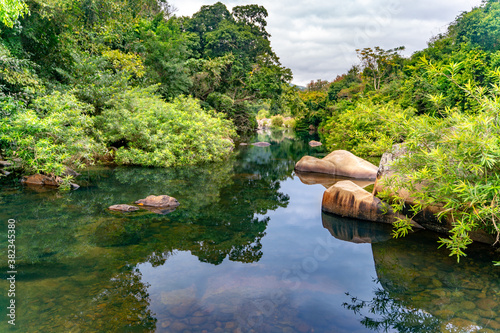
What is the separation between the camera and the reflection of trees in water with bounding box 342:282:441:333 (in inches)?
145

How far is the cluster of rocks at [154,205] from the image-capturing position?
24.3 feet

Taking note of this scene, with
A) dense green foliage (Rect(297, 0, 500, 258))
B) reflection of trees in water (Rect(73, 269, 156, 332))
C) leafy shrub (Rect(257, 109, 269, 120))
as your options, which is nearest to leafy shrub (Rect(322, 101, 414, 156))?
dense green foliage (Rect(297, 0, 500, 258))

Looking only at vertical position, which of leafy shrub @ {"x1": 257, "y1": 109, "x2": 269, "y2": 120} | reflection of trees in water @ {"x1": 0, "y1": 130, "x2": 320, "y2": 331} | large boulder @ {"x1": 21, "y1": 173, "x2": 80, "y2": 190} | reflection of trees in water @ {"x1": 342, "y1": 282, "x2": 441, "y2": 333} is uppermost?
leafy shrub @ {"x1": 257, "y1": 109, "x2": 269, "y2": 120}

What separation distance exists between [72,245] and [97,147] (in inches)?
282

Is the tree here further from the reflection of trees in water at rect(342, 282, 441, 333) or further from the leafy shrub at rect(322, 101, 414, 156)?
the reflection of trees in water at rect(342, 282, 441, 333)

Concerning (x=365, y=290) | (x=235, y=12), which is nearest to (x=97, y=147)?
(x=365, y=290)

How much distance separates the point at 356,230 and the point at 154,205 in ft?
16.7

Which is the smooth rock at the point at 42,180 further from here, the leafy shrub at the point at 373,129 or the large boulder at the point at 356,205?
the leafy shrub at the point at 373,129

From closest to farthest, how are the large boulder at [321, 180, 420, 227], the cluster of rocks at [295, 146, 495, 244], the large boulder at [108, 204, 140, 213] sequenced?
the cluster of rocks at [295, 146, 495, 244]
the large boulder at [321, 180, 420, 227]
the large boulder at [108, 204, 140, 213]

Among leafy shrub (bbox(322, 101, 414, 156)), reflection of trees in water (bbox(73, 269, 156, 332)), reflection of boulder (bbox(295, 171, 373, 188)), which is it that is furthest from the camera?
reflection of boulder (bbox(295, 171, 373, 188))

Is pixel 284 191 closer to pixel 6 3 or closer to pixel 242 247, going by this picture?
pixel 242 247

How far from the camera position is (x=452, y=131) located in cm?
517

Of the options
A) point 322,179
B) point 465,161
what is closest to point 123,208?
point 465,161

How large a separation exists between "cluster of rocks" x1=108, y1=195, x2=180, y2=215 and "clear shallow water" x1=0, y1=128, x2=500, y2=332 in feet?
0.94
